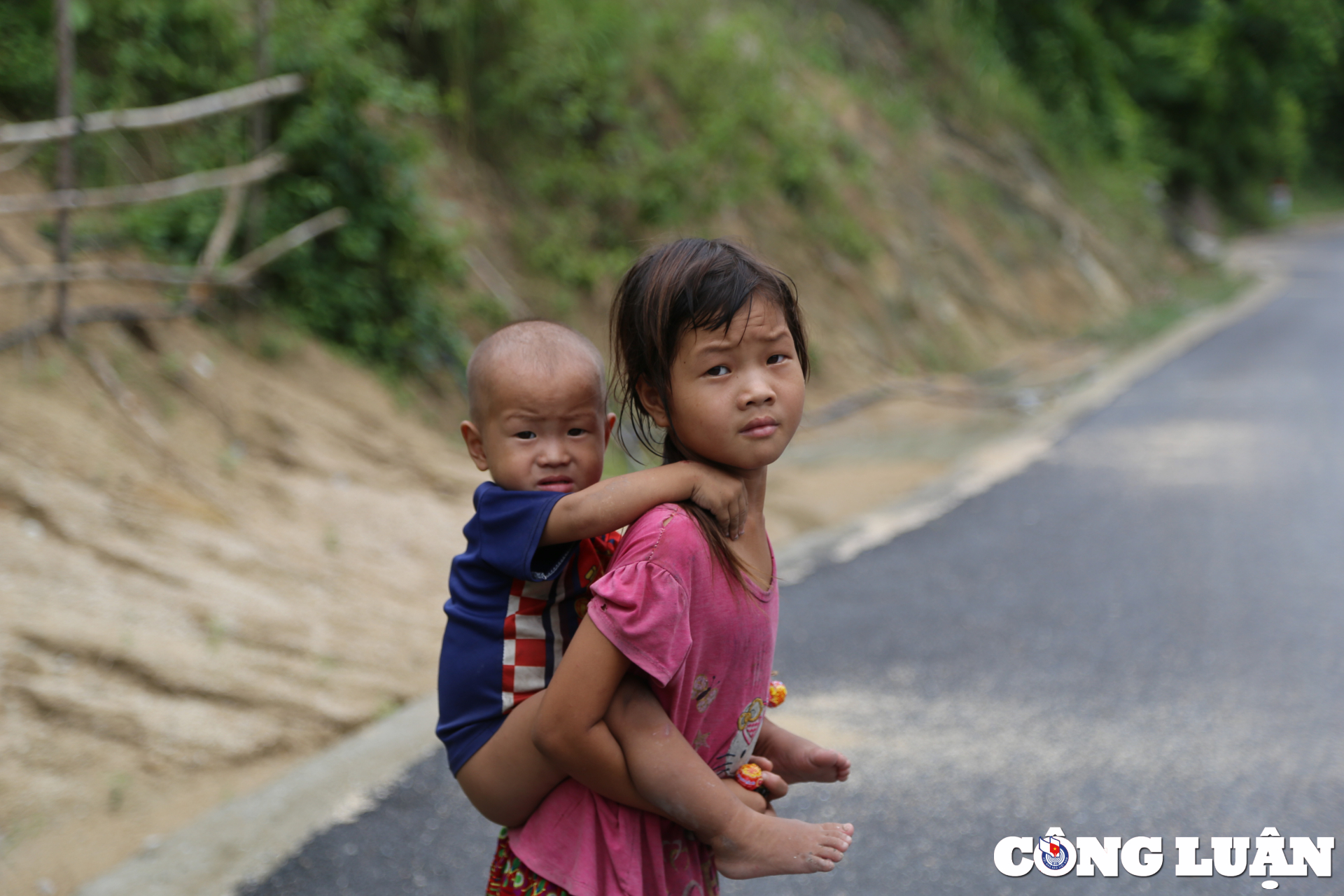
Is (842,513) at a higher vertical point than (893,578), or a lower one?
higher

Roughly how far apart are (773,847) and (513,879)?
0.40m

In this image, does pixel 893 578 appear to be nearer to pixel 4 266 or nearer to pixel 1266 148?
pixel 4 266

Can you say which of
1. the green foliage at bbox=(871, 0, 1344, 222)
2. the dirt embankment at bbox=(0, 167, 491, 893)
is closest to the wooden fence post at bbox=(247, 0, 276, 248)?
the dirt embankment at bbox=(0, 167, 491, 893)

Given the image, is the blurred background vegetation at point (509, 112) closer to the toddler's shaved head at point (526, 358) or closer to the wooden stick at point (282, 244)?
the wooden stick at point (282, 244)

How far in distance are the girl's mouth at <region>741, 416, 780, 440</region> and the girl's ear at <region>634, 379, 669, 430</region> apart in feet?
0.43

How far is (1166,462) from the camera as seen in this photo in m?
9.02

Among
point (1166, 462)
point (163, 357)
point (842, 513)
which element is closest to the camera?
point (163, 357)

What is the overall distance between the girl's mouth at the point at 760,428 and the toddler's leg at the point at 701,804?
354 mm

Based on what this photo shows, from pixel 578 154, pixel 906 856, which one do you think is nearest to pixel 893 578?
pixel 906 856

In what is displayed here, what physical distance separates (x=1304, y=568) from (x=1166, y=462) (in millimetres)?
2895

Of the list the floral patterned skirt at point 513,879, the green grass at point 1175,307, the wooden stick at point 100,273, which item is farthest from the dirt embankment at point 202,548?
the green grass at point 1175,307

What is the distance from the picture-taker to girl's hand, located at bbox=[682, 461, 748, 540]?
1592 millimetres

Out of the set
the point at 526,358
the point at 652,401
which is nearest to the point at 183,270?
the point at 526,358

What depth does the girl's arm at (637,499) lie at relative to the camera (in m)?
1.57
